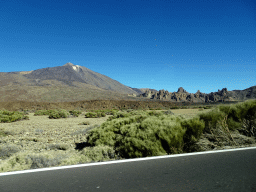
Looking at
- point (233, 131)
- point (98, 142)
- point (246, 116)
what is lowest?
point (98, 142)

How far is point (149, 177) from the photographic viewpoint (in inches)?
127

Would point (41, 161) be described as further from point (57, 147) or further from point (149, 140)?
point (149, 140)

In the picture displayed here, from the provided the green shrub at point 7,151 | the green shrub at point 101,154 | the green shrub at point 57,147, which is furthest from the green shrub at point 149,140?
the green shrub at point 7,151

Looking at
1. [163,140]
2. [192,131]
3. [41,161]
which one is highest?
[192,131]

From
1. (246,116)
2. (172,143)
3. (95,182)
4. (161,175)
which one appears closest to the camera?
(95,182)

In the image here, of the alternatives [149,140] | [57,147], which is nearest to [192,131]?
[149,140]

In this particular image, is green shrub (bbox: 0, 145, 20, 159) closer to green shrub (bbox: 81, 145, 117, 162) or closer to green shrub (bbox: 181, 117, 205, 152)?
green shrub (bbox: 81, 145, 117, 162)

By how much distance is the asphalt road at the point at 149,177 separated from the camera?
2846 mm

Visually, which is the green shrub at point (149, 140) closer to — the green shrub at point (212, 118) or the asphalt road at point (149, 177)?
the green shrub at point (212, 118)

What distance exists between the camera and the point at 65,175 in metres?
3.41

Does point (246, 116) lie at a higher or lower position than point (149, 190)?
higher

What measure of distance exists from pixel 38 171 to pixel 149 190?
A: 2329 millimetres

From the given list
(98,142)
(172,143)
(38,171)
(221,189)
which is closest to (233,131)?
(172,143)

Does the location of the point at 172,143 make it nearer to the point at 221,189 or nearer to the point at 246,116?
the point at 221,189
